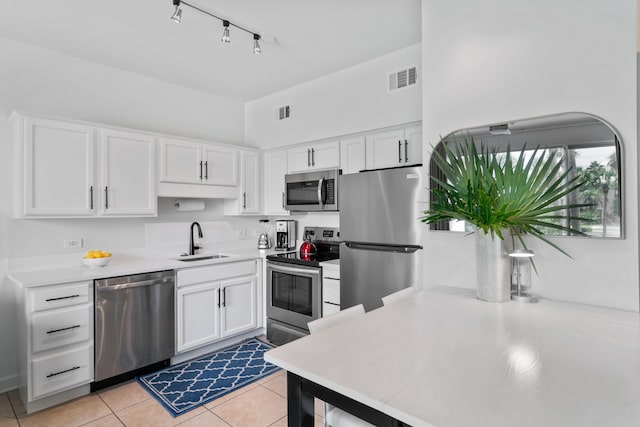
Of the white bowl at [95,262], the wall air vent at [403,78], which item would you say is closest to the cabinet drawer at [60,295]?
the white bowl at [95,262]

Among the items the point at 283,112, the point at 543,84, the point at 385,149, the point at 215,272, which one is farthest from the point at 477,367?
the point at 283,112

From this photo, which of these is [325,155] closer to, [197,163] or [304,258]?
[304,258]

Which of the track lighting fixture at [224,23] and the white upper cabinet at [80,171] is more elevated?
the track lighting fixture at [224,23]

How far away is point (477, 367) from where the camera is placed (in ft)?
3.39

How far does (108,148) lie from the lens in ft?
9.80

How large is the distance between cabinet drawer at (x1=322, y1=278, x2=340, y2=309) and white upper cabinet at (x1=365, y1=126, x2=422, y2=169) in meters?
1.13

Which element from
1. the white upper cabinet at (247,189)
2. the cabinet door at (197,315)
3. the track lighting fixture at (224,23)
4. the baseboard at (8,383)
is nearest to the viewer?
the track lighting fixture at (224,23)

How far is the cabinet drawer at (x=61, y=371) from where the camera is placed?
7.79 ft

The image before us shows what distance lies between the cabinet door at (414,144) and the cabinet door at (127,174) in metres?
2.34

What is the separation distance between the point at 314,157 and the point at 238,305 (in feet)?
5.70

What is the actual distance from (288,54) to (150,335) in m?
2.71

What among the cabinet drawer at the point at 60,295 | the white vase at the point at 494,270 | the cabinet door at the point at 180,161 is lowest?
the cabinet drawer at the point at 60,295

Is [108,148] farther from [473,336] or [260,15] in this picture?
[473,336]

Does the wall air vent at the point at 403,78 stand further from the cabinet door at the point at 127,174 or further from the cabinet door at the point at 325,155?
the cabinet door at the point at 127,174
